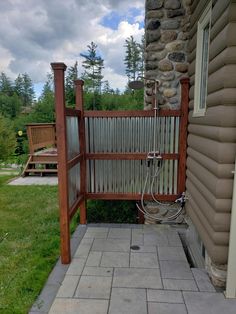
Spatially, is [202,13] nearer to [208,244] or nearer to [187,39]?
[187,39]

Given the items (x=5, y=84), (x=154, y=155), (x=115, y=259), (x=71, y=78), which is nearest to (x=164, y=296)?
(x=115, y=259)

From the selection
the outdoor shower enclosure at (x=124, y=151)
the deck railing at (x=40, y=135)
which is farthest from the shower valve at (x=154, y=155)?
the deck railing at (x=40, y=135)

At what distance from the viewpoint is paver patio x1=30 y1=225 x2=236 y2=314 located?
6.45 feet

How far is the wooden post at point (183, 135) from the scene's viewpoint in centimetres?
333

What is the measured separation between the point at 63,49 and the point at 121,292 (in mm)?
17629

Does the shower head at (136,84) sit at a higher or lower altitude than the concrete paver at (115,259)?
higher

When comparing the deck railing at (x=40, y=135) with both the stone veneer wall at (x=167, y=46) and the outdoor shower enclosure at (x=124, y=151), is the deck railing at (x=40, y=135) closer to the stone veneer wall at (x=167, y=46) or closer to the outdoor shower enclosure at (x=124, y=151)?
the outdoor shower enclosure at (x=124, y=151)

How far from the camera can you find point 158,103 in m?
3.50

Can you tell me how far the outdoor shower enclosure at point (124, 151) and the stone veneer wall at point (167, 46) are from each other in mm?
225

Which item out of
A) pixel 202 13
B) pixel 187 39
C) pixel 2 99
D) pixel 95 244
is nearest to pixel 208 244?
pixel 95 244

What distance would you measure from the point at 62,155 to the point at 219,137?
1418 millimetres

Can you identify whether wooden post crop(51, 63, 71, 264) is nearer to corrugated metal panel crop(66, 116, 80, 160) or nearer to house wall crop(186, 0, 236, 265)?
corrugated metal panel crop(66, 116, 80, 160)

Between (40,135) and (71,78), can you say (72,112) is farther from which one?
(71,78)

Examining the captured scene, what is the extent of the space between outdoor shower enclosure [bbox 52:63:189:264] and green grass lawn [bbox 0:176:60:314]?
0.63m
